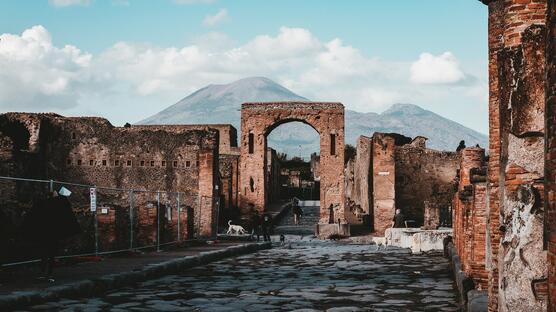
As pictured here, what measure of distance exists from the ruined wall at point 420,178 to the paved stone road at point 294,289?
1468 centimetres

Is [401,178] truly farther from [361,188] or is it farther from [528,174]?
[528,174]

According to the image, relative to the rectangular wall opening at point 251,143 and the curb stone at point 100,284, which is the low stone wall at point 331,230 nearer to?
A: the rectangular wall opening at point 251,143

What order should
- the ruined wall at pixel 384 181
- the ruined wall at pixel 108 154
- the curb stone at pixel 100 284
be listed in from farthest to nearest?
the ruined wall at pixel 108 154 < the ruined wall at pixel 384 181 < the curb stone at pixel 100 284

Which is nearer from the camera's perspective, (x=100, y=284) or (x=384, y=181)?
(x=100, y=284)

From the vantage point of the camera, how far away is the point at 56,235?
9312 mm

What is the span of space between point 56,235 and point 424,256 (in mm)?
8479

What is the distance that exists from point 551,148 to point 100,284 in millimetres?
6645

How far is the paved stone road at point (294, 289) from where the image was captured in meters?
7.62

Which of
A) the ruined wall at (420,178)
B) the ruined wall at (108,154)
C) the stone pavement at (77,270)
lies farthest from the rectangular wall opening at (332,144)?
the stone pavement at (77,270)

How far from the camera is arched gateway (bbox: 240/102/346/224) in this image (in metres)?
29.5

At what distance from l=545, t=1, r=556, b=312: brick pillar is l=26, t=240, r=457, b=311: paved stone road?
404 centimetres

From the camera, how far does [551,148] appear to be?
11.3 ft

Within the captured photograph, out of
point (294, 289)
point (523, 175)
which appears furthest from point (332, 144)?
point (523, 175)

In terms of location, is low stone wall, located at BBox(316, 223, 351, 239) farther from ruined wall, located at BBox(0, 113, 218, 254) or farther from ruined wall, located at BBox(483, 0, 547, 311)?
ruined wall, located at BBox(483, 0, 547, 311)
